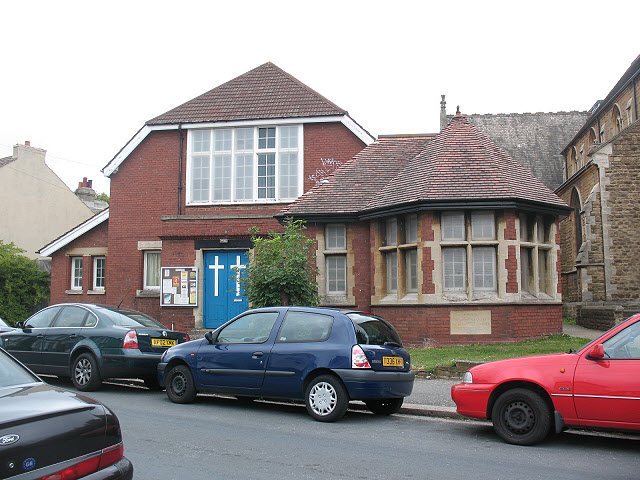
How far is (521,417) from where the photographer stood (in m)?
6.79

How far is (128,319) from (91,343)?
0.80m

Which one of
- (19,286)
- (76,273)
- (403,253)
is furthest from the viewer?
(19,286)

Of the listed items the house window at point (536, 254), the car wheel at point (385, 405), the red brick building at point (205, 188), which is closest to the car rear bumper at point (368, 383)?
the car wheel at point (385, 405)

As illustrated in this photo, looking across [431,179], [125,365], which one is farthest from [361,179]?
[125,365]

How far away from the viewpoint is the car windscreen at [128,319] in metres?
10.6

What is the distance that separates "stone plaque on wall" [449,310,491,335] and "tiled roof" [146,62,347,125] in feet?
26.0

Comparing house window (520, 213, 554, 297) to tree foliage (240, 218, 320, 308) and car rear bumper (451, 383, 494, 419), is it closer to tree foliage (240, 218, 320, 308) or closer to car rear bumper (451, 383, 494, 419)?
tree foliage (240, 218, 320, 308)

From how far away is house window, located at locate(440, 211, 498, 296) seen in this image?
577 inches

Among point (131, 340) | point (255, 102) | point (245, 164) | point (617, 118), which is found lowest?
point (131, 340)

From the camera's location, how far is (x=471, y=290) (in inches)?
571

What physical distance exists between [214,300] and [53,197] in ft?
58.5

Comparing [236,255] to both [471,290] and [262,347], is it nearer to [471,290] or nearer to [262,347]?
[471,290]

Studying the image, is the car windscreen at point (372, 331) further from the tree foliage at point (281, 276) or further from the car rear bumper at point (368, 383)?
the tree foliage at point (281, 276)

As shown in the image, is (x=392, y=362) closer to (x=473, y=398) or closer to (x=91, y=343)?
(x=473, y=398)
